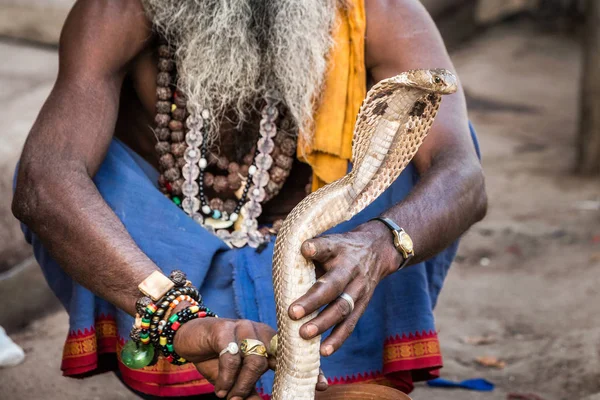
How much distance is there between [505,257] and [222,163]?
2.19m

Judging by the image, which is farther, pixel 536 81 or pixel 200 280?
pixel 536 81

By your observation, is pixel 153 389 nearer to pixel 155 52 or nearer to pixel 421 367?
pixel 421 367

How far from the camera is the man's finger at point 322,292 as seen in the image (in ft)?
5.93

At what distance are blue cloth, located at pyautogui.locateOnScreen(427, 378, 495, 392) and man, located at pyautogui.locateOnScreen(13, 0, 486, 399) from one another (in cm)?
53

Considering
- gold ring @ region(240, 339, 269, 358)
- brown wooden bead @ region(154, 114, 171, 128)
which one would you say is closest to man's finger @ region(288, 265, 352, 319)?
gold ring @ region(240, 339, 269, 358)

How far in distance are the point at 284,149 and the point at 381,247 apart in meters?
0.82

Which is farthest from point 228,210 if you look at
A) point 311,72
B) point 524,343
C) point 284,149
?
point 524,343

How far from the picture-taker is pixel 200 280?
8.23 feet

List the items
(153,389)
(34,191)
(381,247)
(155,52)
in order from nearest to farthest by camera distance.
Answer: (381,247) → (34,191) → (153,389) → (155,52)

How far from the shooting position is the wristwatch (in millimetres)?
2072

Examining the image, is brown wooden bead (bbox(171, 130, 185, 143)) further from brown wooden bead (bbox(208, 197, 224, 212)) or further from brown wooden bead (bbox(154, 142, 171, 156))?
brown wooden bead (bbox(208, 197, 224, 212))

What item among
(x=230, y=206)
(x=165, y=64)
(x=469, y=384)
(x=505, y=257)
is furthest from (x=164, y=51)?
(x=505, y=257)

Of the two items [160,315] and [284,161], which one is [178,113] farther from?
[160,315]

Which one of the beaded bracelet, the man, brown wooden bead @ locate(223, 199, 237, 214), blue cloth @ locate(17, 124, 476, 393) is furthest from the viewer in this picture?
brown wooden bead @ locate(223, 199, 237, 214)
